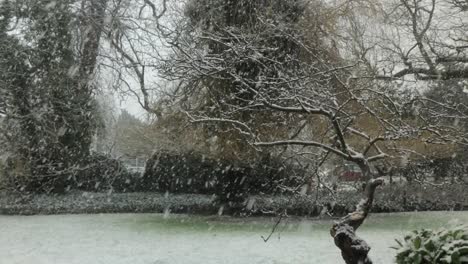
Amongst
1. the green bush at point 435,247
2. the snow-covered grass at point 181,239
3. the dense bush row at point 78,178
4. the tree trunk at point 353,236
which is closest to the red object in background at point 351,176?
the snow-covered grass at point 181,239

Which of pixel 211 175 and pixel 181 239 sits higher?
pixel 211 175

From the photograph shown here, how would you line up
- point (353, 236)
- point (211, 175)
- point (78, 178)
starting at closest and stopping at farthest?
point (353, 236) < point (211, 175) < point (78, 178)

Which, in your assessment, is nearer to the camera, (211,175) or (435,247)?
(435,247)

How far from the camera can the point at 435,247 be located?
514cm

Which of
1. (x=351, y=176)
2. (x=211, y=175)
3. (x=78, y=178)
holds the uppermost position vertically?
(x=351, y=176)

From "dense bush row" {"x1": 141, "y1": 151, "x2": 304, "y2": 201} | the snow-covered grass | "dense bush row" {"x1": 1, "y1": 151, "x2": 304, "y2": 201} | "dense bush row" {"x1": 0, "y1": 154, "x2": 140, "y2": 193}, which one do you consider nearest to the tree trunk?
the snow-covered grass

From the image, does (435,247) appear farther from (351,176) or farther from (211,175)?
(211,175)

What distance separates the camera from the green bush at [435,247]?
4.83 meters

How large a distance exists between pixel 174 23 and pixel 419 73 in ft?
23.7

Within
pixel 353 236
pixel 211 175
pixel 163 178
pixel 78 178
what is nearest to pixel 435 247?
pixel 353 236

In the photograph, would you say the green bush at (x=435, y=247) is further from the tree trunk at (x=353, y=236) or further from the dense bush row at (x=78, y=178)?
the dense bush row at (x=78, y=178)

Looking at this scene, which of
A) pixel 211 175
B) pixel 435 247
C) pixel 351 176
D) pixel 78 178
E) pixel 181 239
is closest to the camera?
pixel 435 247

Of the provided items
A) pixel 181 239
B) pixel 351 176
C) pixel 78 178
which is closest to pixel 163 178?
pixel 78 178

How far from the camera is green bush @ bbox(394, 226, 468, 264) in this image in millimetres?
4832
